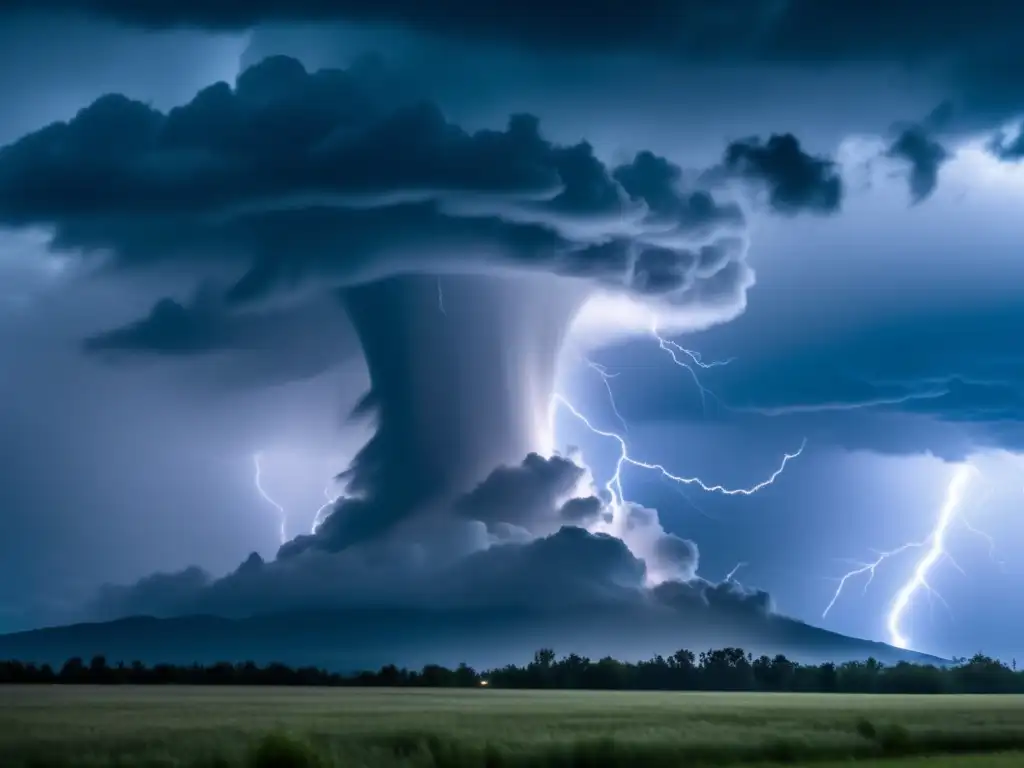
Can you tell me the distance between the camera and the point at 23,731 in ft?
141

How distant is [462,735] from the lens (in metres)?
48.6

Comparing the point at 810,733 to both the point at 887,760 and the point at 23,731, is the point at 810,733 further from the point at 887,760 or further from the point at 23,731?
the point at 23,731

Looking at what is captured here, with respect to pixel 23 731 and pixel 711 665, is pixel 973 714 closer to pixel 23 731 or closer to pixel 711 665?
pixel 23 731

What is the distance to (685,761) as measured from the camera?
1933 inches

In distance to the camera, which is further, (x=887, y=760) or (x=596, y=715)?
(x=596, y=715)

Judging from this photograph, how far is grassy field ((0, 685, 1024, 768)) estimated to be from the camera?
39.4 meters

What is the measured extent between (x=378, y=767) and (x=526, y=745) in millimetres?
8334

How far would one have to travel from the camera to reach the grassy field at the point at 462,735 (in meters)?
39.4

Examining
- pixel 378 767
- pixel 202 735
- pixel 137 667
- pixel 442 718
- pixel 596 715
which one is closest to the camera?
pixel 378 767

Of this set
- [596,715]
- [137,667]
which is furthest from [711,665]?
[596,715]

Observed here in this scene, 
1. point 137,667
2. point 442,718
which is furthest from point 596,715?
point 137,667

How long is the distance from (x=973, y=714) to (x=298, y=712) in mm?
46841

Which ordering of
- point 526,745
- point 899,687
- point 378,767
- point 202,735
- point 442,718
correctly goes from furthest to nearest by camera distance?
point 899,687 < point 442,718 < point 526,745 < point 202,735 < point 378,767

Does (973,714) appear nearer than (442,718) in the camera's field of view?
No
